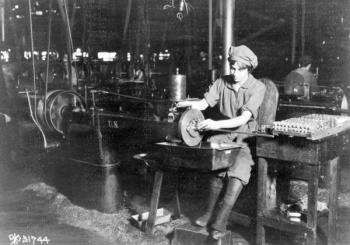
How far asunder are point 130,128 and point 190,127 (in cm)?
134

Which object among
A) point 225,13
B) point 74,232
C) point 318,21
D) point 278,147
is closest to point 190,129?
point 278,147

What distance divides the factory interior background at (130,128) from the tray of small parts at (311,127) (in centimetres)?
9

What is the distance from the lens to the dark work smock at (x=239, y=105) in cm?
352

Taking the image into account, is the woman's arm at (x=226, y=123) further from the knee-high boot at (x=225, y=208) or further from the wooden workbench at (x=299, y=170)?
the knee-high boot at (x=225, y=208)

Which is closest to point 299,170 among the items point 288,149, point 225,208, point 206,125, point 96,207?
point 288,149

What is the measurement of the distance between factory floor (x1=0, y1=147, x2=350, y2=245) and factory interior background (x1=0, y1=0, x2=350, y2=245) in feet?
0.04

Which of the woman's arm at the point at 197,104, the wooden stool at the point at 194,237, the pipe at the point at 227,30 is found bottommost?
the wooden stool at the point at 194,237

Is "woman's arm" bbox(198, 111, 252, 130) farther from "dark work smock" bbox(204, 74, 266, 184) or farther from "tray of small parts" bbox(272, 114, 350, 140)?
"tray of small parts" bbox(272, 114, 350, 140)

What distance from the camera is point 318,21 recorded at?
28.8ft

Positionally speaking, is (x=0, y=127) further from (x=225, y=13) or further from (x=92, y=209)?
(x=225, y=13)

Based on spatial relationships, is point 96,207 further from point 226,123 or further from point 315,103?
point 315,103

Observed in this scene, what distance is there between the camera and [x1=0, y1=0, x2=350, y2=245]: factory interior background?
419 centimetres

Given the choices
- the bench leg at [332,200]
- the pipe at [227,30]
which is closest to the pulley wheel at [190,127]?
the bench leg at [332,200]

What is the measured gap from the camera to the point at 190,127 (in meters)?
3.57
